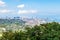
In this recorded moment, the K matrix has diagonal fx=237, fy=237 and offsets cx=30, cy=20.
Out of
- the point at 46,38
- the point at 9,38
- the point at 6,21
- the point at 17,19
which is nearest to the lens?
the point at 46,38

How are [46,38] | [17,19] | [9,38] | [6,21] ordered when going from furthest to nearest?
[6,21] < [17,19] < [9,38] < [46,38]

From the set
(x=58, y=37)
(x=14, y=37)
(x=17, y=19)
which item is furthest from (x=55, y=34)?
(x=17, y=19)

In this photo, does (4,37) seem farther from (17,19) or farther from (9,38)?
(17,19)

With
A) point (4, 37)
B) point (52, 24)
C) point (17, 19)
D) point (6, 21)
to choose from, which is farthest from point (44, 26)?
point (6, 21)

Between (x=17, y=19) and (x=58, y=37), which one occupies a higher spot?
(x=17, y=19)

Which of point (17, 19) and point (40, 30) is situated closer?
point (40, 30)

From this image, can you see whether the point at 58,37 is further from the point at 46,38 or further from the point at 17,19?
the point at 17,19
